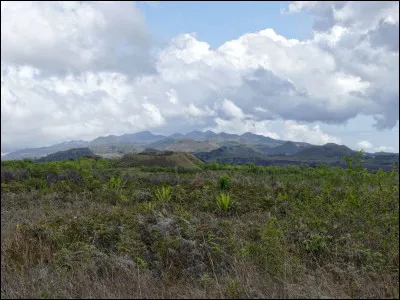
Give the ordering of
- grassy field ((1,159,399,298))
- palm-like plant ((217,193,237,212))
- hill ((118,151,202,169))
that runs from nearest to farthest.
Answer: grassy field ((1,159,399,298)) → palm-like plant ((217,193,237,212)) → hill ((118,151,202,169))

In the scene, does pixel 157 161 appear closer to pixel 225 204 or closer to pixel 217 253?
pixel 225 204

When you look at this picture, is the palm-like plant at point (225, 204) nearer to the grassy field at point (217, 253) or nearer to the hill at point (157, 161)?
the grassy field at point (217, 253)

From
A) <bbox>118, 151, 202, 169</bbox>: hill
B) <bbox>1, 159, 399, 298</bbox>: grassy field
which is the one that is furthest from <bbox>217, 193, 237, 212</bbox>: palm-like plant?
<bbox>118, 151, 202, 169</bbox>: hill

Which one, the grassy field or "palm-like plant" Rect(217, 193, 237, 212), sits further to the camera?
"palm-like plant" Rect(217, 193, 237, 212)

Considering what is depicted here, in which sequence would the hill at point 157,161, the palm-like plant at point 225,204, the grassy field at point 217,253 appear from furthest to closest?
1. the hill at point 157,161
2. the palm-like plant at point 225,204
3. the grassy field at point 217,253

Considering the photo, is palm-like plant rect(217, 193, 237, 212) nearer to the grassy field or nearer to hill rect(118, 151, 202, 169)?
the grassy field

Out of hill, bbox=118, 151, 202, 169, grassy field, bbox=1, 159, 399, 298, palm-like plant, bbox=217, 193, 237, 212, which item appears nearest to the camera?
grassy field, bbox=1, 159, 399, 298

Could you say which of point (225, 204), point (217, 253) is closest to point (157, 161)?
point (225, 204)

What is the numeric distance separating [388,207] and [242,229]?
123 inches

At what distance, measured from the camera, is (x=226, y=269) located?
20.0 ft

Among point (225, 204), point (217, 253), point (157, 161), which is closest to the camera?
point (217, 253)

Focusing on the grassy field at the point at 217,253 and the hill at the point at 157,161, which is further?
the hill at the point at 157,161

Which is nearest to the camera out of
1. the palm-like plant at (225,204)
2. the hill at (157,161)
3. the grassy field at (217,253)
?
the grassy field at (217,253)

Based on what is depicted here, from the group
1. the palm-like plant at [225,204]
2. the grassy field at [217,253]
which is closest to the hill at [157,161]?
the palm-like plant at [225,204]
